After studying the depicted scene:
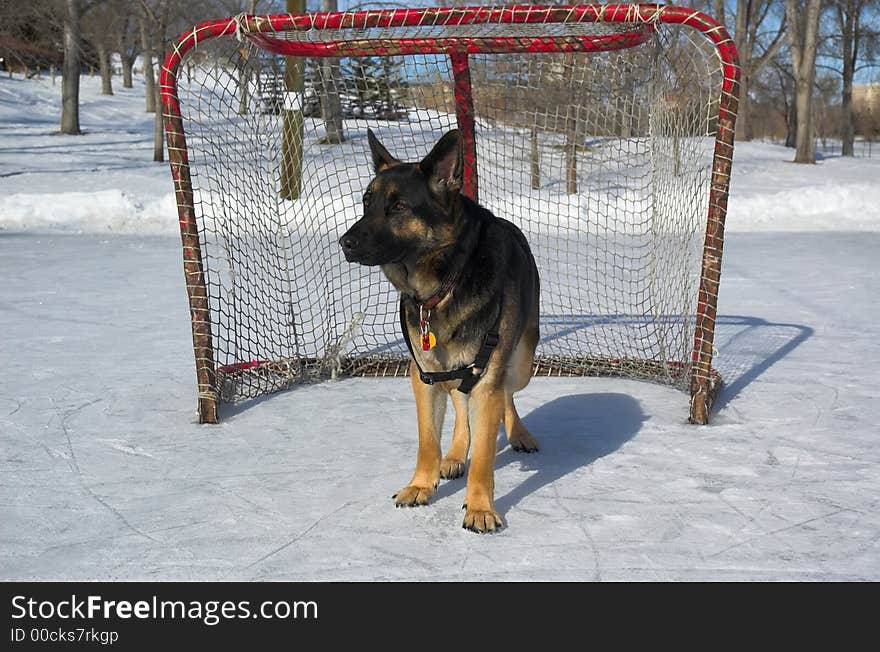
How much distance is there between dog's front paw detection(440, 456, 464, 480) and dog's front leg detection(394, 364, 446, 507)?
0.90 feet

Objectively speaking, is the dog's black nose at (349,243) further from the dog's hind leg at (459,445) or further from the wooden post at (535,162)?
the wooden post at (535,162)

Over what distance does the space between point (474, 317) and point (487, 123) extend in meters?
4.43

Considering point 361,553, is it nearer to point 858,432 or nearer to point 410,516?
point 410,516

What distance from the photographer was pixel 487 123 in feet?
23.8

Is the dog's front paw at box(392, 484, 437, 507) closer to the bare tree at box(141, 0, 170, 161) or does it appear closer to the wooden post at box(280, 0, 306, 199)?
the wooden post at box(280, 0, 306, 199)

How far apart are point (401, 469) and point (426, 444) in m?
0.51

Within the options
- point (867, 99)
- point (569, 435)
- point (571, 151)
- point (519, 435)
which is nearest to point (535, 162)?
point (571, 151)

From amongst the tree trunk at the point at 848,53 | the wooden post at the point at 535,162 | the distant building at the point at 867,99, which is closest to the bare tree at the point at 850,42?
the tree trunk at the point at 848,53

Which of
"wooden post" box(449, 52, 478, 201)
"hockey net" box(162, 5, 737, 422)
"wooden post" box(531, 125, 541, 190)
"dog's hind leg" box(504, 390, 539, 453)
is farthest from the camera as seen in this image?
"wooden post" box(531, 125, 541, 190)

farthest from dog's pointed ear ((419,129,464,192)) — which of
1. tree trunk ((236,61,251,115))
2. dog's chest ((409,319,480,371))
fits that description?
tree trunk ((236,61,251,115))

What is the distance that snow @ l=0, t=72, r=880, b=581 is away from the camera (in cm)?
284

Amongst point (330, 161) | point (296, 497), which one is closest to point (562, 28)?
point (296, 497)

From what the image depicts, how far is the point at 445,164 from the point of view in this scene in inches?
117

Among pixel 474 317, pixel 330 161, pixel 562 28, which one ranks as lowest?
pixel 474 317
